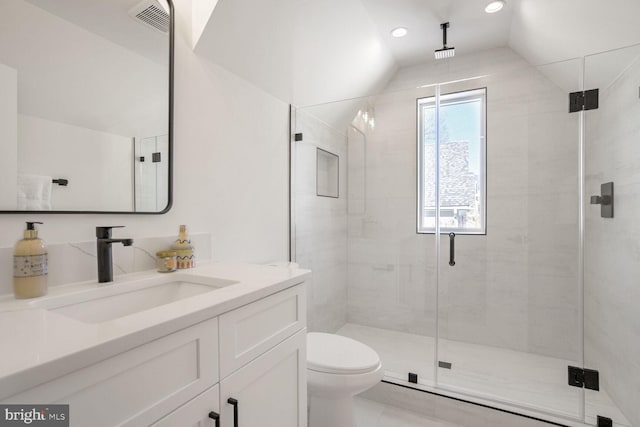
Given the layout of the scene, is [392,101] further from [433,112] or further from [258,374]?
[258,374]

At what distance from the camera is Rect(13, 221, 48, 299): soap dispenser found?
831 mm

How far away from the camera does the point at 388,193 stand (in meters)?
2.65

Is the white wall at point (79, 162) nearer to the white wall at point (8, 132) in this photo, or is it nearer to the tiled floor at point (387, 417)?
the white wall at point (8, 132)

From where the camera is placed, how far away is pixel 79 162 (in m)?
1.04

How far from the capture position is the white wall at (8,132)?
2.85 feet

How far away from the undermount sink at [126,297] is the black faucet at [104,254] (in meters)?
0.05

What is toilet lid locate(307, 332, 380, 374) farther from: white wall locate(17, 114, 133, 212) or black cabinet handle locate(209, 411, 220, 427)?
white wall locate(17, 114, 133, 212)

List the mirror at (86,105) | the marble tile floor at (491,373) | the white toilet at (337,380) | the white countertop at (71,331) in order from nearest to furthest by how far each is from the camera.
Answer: the white countertop at (71,331), the mirror at (86,105), the white toilet at (337,380), the marble tile floor at (491,373)

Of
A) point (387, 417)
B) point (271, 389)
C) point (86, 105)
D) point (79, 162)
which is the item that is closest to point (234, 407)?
point (271, 389)

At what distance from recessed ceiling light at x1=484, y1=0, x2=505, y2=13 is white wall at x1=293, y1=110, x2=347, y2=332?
4.27ft

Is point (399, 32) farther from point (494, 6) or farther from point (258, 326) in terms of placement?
point (258, 326)

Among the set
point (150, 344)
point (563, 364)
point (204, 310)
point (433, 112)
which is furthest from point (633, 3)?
point (150, 344)

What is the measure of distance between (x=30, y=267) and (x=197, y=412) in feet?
1.92

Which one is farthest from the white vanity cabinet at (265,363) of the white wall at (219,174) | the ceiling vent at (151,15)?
the ceiling vent at (151,15)
